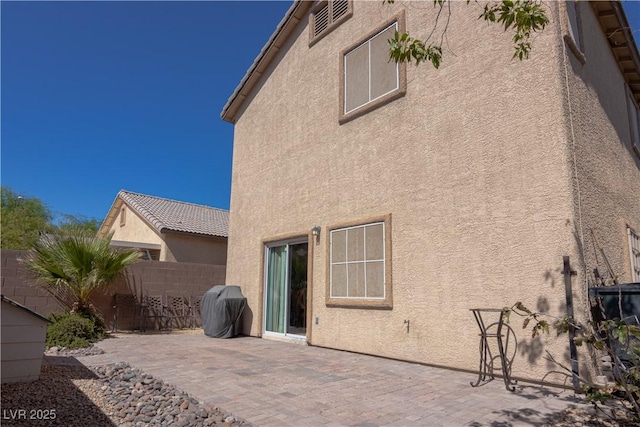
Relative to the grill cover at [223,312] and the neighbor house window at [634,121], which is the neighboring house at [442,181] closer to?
the neighbor house window at [634,121]

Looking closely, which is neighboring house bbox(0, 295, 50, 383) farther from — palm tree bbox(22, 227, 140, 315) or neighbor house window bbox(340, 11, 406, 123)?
neighbor house window bbox(340, 11, 406, 123)

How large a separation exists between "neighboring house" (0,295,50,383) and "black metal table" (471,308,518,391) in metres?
5.96

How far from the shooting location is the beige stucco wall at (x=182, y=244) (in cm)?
1803

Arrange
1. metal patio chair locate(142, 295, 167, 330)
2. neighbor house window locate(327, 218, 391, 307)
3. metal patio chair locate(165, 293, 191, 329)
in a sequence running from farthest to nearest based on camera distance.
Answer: metal patio chair locate(165, 293, 191, 329)
metal patio chair locate(142, 295, 167, 330)
neighbor house window locate(327, 218, 391, 307)

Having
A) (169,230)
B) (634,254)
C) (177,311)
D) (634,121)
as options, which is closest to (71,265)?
(177,311)

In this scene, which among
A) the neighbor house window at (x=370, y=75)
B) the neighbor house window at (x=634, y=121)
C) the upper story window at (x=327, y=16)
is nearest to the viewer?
the neighbor house window at (x=370, y=75)

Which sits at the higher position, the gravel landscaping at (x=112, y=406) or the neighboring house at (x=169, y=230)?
the neighboring house at (x=169, y=230)

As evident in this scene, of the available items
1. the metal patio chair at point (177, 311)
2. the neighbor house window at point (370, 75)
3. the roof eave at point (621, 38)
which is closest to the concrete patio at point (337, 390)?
the neighbor house window at point (370, 75)

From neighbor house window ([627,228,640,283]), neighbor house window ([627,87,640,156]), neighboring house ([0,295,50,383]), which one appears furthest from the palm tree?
neighbor house window ([627,87,640,156])

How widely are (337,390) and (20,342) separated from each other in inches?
168

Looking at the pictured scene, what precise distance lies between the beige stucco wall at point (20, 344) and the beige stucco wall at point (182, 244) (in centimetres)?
1252

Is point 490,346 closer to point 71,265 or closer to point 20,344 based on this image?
point 20,344

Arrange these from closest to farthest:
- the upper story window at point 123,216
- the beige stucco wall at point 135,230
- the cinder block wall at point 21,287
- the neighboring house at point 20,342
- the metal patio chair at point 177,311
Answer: the neighboring house at point 20,342 < the cinder block wall at point 21,287 < the metal patio chair at point 177,311 < the beige stucco wall at point 135,230 < the upper story window at point 123,216

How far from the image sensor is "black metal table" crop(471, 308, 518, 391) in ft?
18.2
